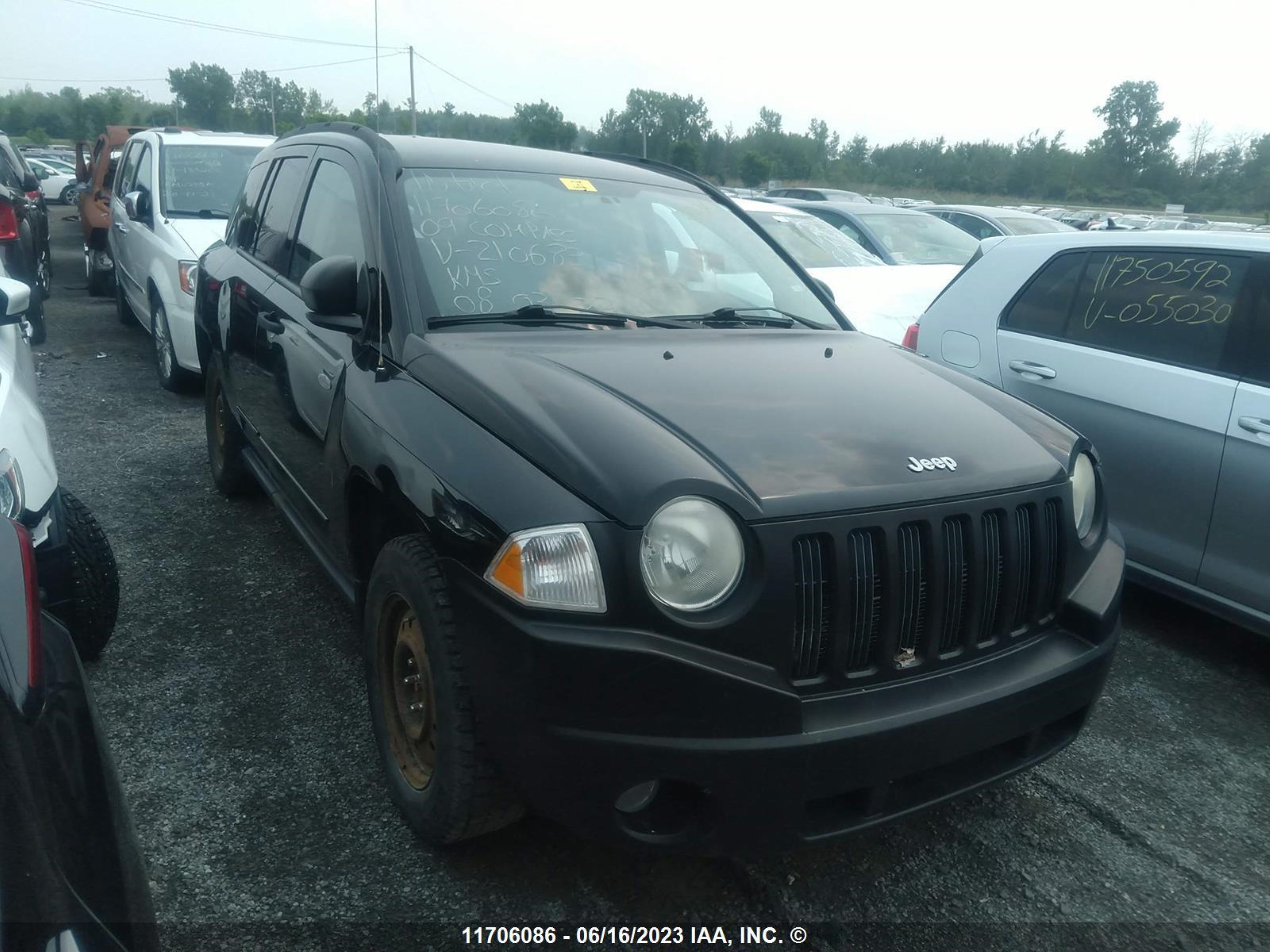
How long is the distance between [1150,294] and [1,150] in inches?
460

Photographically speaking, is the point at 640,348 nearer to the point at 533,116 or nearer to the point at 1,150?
the point at 1,150

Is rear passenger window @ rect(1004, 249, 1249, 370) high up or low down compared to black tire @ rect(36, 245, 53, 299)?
up

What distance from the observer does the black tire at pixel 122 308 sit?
982cm

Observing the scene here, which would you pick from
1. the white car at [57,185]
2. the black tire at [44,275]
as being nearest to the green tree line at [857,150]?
the white car at [57,185]

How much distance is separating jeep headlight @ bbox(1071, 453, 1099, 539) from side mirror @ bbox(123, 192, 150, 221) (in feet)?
22.9

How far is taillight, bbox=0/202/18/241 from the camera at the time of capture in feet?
26.2

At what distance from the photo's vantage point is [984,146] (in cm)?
6688

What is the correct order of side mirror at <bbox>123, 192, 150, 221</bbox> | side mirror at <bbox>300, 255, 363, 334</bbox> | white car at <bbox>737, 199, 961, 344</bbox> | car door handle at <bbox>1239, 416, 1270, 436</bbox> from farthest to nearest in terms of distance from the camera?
1. side mirror at <bbox>123, 192, 150, 221</bbox>
2. white car at <bbox>737, 199, 961, 344</bbox>
3. car door handle at <bbox>1239, 416, 1270, 436</bbox>
4. side mirror at <bbox>300, 255, 363, 334</bbox>

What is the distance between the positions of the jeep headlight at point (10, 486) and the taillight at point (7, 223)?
6411 mm

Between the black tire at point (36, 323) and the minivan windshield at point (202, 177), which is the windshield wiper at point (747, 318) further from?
the minivan windshield at point (202, 177)

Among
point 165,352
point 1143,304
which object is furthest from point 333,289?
point 165,352

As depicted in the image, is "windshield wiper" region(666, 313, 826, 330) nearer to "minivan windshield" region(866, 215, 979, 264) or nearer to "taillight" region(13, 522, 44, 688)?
"taillight" region(13, 522, 44, 688)

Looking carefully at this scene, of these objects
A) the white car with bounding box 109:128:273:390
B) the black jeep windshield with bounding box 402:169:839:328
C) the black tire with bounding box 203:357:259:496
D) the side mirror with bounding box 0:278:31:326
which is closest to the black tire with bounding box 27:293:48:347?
the black tire with bounding box 203:357:259:496

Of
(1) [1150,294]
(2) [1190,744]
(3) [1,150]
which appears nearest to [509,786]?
(2) [1190,744]
